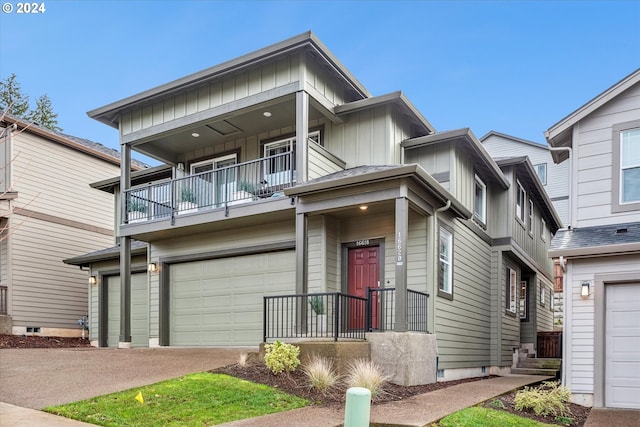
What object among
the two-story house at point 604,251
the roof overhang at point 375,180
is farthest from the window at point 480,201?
the two-story house at point 604,251

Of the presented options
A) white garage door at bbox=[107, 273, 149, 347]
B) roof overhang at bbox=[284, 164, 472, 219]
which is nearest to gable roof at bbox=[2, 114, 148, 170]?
white garage door at bbox=[107, 273, 149, 347]

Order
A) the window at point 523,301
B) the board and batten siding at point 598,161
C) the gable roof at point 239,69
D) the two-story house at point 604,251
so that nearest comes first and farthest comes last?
the two-story house at point 604,251
the board and batten siding at point 598,161
the gable roof at point 239,69
the window at point 523,301

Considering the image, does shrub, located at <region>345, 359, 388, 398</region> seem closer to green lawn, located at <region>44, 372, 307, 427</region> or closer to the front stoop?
green lawn, located at <region>44, 372, 307, 427</region>

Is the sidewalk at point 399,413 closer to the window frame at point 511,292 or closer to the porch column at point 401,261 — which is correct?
the porch column at point 401,261

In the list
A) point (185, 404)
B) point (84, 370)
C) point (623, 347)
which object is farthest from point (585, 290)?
point (84, 370)

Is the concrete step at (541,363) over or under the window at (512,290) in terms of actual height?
under

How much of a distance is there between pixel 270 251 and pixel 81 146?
10.4 metres

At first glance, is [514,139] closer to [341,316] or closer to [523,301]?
[523,301]

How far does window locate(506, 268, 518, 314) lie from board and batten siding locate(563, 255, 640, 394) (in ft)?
21.0

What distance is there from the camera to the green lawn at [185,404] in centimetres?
692

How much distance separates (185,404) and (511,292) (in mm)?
11189

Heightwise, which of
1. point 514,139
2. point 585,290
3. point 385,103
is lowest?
point 585,290

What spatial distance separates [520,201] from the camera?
16453 millimetres

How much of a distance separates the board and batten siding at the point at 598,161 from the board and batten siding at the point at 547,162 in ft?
56.5
